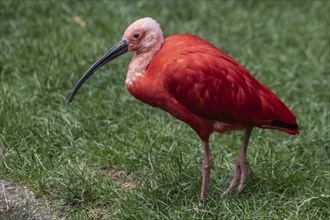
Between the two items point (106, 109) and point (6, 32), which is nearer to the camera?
point (106, 109)

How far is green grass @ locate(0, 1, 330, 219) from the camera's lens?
559 centimetres

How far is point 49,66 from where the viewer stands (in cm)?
741

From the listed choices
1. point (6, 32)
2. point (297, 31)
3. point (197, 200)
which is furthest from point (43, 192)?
point (297, 31)

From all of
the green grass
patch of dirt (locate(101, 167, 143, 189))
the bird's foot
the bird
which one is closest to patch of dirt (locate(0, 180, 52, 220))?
the green grass

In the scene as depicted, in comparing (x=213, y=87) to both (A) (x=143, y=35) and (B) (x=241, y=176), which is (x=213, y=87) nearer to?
(A) (x=143, y=35)

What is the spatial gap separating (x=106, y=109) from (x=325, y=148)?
1.92 metres

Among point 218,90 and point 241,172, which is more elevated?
point 218,90

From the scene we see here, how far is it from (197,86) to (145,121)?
1684 mm

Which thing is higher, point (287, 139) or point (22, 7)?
point (22, 7)

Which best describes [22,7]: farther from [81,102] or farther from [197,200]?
[197,200]

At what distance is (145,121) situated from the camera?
6.80 m

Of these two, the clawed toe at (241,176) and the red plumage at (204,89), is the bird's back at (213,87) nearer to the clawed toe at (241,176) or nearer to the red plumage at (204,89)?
the red plumage at (204,89)

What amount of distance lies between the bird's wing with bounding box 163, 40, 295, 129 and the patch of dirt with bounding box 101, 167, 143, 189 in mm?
860

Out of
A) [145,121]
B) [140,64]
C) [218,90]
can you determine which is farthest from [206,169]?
[145,121]
